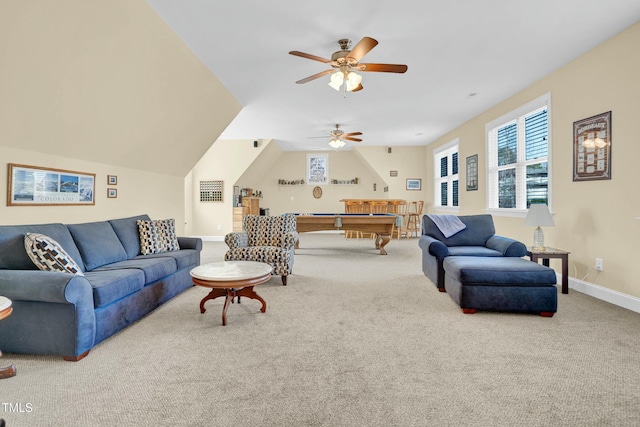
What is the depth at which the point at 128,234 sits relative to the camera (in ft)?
12.7

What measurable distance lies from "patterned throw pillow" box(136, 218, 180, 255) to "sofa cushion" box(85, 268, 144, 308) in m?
1.01

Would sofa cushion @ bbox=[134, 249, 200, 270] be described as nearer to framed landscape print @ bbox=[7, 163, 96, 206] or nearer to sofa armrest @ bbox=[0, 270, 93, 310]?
framed landscape print @ bbox=[7, 163, 96, 206]

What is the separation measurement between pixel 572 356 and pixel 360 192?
843 cm

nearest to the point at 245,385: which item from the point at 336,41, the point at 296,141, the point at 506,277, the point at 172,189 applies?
the point at 506,277

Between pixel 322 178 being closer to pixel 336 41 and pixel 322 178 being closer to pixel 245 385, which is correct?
pixel 336 41

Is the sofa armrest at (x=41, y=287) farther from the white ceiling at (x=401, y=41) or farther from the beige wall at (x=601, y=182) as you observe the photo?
the beige wall at (x=601, y=182)

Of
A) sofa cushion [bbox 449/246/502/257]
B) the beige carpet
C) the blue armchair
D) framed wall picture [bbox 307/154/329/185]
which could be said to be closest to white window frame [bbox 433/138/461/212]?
the blue armchair

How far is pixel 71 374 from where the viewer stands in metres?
2.03

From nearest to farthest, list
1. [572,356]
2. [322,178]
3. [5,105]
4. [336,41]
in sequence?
[572,356]
[5,105]
[336,41]
[322,178]

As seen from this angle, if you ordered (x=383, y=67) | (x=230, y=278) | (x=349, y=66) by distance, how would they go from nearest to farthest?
(x=230, y=278) → (x=383, y=67) → (x=349, y=66)

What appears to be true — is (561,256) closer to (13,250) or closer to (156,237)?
(156,237)

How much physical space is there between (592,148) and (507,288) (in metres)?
2.03

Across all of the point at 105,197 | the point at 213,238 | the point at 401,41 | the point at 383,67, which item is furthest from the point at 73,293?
the point at 213,238

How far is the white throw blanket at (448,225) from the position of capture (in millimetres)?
4324
